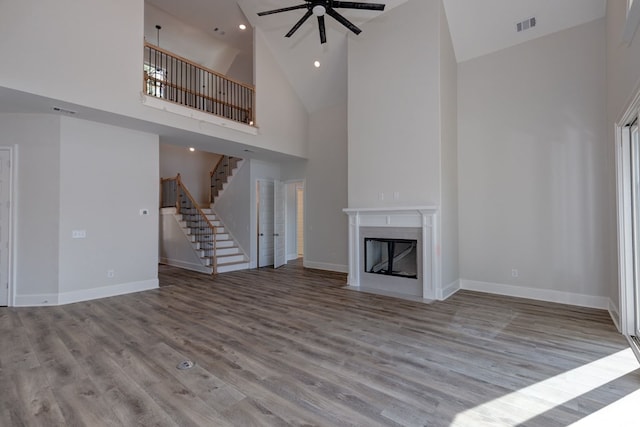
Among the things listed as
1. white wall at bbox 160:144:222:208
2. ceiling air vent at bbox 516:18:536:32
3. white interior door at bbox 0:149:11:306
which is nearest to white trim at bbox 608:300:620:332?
ceiling air vent at bbox 516:18:536:32

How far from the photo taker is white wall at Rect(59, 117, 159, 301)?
480 cm

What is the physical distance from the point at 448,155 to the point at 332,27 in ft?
11.3

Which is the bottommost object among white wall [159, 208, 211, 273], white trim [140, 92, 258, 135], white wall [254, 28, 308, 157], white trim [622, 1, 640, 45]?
white wall [159, 208, 211, 273]

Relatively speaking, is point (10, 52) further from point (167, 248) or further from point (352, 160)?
point (167, 248)

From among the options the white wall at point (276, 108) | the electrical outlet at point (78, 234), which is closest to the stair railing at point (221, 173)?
the white wall at point (276, 108)

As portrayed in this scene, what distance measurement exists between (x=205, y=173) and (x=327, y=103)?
5.36 metres

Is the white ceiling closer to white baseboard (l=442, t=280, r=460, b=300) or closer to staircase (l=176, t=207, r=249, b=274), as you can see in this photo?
white baseboard (l=442, t=280, r=460, b=300)

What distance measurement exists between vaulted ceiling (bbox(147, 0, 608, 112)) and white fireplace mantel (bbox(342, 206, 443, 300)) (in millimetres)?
3011

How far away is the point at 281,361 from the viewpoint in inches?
110

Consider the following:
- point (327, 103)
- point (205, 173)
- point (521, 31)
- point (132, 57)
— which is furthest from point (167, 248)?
point (521, 31)

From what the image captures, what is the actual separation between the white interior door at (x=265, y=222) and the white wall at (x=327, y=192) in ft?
3.22

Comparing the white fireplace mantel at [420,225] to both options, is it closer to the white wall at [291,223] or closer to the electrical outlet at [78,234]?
the white wall at [291,223]

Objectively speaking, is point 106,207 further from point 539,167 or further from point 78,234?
point 539,167

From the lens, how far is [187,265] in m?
7.98
